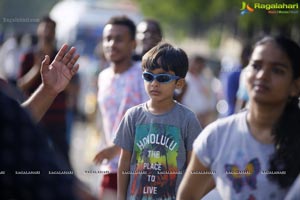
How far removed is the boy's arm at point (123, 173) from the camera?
14.8ft

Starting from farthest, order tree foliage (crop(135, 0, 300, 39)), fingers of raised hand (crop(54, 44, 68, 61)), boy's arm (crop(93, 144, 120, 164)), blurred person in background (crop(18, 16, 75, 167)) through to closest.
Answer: tree foliage (crop(135, 0, 300, 39))
blurred person in background (crop(18, 16, 75, 167))
boy's arm (crop(93, 144, 120, 164))
fingers of raised hand (crop(54, 44, 68, 61))

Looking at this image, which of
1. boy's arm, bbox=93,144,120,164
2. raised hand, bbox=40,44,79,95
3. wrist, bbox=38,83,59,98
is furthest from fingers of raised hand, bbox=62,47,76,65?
boy's arm, bbox=93,144,120,164

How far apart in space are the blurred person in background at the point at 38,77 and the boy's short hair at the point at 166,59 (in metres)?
3.11

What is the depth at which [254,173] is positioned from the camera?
322 cm

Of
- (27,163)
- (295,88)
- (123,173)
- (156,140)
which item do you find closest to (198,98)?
(123,173)

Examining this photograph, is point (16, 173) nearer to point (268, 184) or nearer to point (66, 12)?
point (268, 184)

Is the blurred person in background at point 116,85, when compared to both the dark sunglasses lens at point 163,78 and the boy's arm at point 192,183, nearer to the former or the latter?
the dark sunglasses lens at point 163,78

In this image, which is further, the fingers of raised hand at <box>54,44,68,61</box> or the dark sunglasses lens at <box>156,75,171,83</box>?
the dark sunglasses lens at <box>156,75,171,83</box>

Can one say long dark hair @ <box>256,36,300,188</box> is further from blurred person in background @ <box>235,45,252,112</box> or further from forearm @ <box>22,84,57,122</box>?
blurred person in background @ <box>235,45,252,112</box>

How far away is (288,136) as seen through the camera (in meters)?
3.36

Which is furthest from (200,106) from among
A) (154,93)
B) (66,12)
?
(66,12)

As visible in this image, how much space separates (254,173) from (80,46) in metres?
20.2

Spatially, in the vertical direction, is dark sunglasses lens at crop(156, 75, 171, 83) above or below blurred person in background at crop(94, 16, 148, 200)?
above

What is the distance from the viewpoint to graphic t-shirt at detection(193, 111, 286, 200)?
3.23 metres
